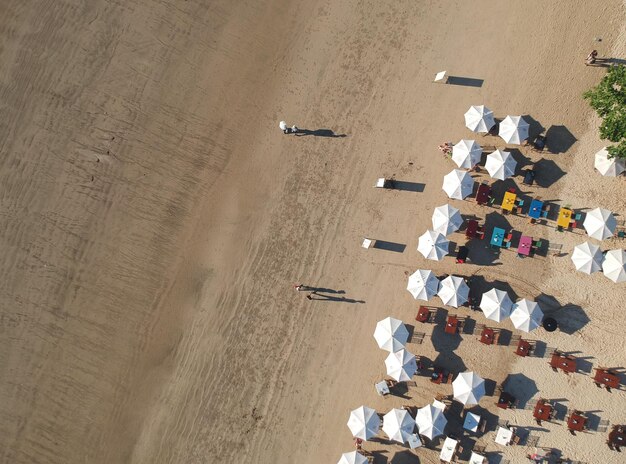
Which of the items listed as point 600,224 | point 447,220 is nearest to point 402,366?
point 447,220

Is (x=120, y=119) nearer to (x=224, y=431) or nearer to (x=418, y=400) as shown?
(x=224, y=431)

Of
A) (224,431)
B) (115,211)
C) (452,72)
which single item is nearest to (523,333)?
(452,72)

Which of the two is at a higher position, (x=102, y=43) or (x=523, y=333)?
(x=102, y=43)

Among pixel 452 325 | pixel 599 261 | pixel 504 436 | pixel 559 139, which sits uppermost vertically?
pixel 559 139

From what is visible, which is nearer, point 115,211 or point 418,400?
point 418,400

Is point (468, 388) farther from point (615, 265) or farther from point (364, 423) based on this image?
point (615, 265)

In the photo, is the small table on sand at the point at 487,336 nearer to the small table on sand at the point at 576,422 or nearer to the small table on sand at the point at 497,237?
the small table on sand at the point at 497,237
